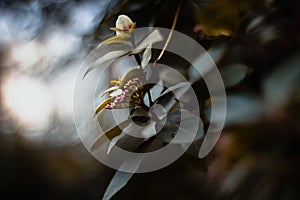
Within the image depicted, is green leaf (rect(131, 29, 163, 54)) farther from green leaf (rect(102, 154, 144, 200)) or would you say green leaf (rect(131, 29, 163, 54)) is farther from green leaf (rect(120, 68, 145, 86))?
green leaf (rect(102, 154, 144, 200))

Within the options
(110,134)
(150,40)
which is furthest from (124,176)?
(150,40)

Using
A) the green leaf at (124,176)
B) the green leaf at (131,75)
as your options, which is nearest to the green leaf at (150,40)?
the green leaf at (131,75)

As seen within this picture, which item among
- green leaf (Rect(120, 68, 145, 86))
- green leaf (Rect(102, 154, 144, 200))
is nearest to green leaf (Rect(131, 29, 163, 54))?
green leaf (Rect(120, 68, 145, 86))

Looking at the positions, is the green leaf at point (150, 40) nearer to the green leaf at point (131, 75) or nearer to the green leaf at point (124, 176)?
the green leaf at point (131, 75)

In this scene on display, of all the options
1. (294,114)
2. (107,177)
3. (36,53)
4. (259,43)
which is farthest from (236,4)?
(36,53)

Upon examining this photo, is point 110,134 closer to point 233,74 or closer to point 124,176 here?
point 124,176

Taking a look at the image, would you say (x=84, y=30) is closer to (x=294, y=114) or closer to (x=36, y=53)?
(x=36, y=53)
